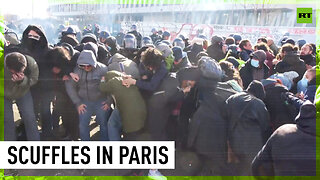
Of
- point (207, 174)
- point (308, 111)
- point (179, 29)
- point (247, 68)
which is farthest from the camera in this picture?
point (179, 29)

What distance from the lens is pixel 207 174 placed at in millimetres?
2879

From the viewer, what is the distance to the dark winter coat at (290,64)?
3.61 m

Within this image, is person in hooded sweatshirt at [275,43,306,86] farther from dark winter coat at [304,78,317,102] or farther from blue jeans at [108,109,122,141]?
blue jeans at [108,109,122,141]

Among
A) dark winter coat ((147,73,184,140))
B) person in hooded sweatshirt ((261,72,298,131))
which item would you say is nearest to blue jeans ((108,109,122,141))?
dark winter coat ((147,73,184,140))

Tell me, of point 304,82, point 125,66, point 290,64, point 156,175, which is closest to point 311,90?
point 304,82

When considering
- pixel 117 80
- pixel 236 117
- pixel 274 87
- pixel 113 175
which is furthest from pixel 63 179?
pixel 274 87

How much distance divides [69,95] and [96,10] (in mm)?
1350

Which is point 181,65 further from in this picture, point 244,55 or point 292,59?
point 244,55

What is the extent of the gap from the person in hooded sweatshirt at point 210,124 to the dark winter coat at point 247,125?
0.22ft

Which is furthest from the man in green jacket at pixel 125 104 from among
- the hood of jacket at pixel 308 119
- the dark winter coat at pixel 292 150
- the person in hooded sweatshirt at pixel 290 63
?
the person in hooded sweatshirt at pixel 290 63

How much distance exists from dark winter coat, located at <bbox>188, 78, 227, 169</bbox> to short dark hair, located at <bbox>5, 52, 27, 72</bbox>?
1.30 metres

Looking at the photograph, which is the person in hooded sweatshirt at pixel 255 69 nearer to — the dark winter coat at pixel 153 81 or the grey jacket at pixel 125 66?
the dark winter coat at pixel 153 81

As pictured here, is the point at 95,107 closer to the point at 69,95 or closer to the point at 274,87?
the point at 69,95

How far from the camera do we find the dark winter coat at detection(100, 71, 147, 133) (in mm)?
2805
